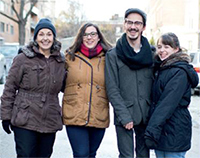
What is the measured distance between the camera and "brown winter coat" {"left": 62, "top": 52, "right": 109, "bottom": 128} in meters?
3.75

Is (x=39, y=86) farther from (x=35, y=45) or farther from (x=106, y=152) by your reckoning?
(x=106, y=152)

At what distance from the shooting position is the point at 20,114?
3.58m

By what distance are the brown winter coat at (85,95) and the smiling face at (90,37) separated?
158mm

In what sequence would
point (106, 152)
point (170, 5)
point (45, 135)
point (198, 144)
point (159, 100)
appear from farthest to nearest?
point (170, 5)
point (198, 144)
point (106, 152)
point (45, 135)
point (159, 100)

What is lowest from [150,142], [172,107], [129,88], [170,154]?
[170,154]

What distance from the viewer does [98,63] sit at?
12.7ft

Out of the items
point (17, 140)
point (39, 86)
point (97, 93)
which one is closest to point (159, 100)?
point (97, 93)

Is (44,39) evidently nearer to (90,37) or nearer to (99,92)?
(90,37)

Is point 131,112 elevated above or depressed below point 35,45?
below

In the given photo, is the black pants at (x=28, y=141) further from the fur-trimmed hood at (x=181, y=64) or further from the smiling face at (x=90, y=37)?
the fur-trimmed hood at (x=181, y=64)

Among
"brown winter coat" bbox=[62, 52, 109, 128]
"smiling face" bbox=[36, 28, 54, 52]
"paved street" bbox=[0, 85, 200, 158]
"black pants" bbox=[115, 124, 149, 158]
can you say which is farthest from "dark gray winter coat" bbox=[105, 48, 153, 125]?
"paved street" bbox=[0, 85, 200, 158]

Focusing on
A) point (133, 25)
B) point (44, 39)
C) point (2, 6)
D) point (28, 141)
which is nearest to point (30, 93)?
point (28, 141)

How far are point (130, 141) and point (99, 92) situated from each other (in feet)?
2.22

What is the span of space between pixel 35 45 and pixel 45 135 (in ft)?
3.49
